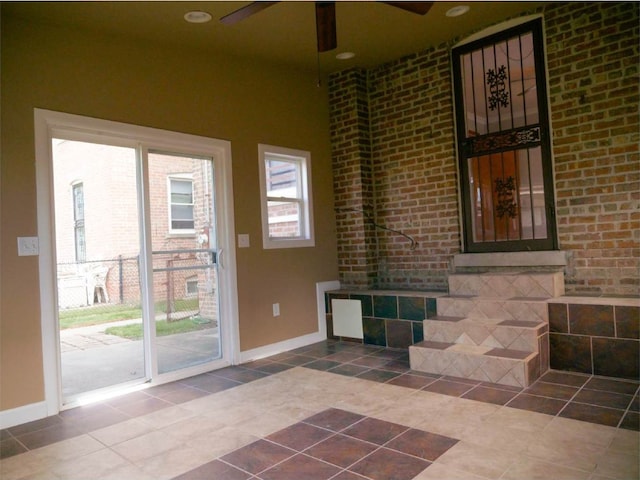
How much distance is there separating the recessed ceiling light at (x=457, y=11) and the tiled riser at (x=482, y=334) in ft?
8.52

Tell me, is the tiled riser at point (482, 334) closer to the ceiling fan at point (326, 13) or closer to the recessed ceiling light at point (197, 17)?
the ceiling fan at point (326, 13)

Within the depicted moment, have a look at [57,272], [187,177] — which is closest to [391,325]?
[187,177]

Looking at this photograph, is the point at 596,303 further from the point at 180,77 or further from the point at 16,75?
the point at 16,75

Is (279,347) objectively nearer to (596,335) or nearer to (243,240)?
(243,240)

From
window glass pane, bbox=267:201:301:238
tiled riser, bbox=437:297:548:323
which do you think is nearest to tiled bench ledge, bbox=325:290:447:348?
tiled riser, bbox=437:297:548:323

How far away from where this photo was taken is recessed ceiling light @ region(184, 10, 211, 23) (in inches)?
135

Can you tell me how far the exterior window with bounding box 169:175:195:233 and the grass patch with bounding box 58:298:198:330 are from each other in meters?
0.65

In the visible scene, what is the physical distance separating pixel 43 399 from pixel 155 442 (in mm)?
1089

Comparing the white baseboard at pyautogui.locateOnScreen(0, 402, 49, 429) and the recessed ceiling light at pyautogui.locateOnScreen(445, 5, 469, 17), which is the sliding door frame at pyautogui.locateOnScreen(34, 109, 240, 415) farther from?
the recessed ceiling light at pyautogui.locateOnScreen(445, 5, 469, 17)

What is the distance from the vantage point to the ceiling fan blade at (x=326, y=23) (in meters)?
2.32

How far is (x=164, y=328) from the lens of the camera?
381 centimetres

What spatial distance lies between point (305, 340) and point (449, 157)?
7.99ft

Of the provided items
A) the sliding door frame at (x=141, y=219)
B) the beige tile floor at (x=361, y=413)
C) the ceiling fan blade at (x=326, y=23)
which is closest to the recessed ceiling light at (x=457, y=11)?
the ceiling fan blade at (x=326, y=23)

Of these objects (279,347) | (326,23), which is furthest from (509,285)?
(326,23)
